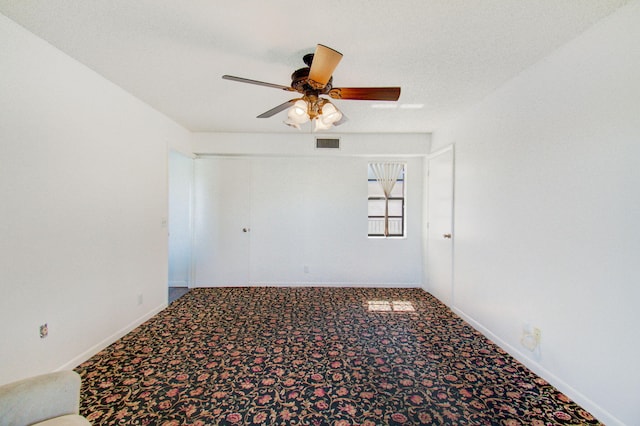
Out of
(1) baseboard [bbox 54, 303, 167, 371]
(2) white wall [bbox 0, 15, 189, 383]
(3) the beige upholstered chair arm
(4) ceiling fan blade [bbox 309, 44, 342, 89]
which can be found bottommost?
(1) baseboard [bbox 54, 303, 167, 371]

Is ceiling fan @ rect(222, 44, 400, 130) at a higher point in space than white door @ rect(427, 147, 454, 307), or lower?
higher

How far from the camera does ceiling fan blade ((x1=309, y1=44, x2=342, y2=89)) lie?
1.70 m

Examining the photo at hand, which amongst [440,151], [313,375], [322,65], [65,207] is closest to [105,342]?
[65,207]

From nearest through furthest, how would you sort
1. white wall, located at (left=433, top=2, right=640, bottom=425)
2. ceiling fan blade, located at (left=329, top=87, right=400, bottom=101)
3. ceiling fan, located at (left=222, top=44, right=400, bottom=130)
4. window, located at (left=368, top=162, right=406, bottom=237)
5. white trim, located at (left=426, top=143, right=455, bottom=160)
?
white wall, located at (left=433, top=2, right=640, bottom=425)
ceiling fan, located at (left=222, top=44, right=400, bottom=130)
ceiling fan blade, located at (left=329, top=87, right=400, bottom=101)
white trim, located at (left=426, top=143, right=455, bottom=160)
window, located at (left=368, top=162, right=406, bottom=237)

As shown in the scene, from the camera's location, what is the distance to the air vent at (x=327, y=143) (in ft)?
15.5

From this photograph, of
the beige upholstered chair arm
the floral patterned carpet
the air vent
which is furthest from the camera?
the air vent

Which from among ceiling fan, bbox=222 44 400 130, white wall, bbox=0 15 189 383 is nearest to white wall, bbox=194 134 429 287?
white wall, bbox=0 15 189 383

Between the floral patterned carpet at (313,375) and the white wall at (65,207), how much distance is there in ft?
1.32

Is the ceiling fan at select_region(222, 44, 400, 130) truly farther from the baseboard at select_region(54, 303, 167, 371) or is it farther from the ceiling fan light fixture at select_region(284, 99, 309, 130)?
the baseboard at select_region(54, 303, 167, 371)

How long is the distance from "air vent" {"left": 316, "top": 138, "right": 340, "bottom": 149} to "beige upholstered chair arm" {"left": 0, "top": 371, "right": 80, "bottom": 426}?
404 centimetres

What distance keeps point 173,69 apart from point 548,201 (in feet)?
10.8

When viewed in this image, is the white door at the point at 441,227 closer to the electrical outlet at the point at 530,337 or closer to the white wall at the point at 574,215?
the white wall at the point at 574,215

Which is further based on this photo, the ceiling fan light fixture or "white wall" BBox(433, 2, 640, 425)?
the ceiling fan light fixture

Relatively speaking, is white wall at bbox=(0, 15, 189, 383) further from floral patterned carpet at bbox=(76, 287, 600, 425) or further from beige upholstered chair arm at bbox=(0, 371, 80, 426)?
beige upholstered chair arm at bbox=(0, 371, 80, 426)
